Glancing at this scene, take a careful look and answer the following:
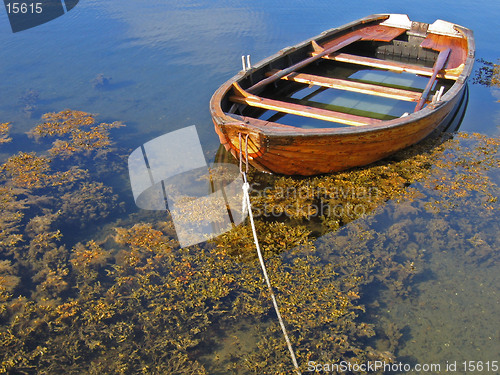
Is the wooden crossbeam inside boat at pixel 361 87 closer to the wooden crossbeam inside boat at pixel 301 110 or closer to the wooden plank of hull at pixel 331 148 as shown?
the wooden plank of hull at pixel 331 148

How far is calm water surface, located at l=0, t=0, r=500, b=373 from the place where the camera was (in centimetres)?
438

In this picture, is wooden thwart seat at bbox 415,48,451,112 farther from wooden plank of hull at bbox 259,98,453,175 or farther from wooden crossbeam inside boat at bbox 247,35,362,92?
wooden crossbeam inside boat at bbox 247,35,362,92

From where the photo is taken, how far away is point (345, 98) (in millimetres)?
8016

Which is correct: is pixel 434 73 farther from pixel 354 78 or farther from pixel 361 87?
pixel 354 78

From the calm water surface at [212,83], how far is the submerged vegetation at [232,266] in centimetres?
11

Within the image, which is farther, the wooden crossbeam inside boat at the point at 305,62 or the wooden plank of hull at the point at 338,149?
the wooden crossbeam inside boat at the point at 305,62

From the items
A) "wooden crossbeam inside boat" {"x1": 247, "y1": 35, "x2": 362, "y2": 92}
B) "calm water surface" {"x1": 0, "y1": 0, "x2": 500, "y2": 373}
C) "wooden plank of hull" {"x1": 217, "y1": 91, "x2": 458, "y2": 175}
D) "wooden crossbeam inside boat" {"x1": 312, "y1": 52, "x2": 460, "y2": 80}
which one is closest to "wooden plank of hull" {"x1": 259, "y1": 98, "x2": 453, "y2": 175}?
"wooden plank of hull" {"x1": 217, "y1": 91, "x2": 458, "y2": 175}

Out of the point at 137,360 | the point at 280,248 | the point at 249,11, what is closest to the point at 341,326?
the point at 280,248

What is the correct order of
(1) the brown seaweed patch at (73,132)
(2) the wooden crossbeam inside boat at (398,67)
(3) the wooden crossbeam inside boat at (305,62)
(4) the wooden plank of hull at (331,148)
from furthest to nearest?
(2) the wooden crossbeam inside boat at (398,67) < (1) the brown seaweed patch at (73,132) < (3) the wooden crossbeam inside boat at (305,62) < (4) the wooden plank of hull at (331,148)

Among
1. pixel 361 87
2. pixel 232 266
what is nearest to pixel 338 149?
pixel 361 87

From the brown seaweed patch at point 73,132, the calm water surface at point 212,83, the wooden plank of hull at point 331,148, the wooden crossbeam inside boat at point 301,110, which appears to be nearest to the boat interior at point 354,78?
the wooden crossbeam inside boat at point 301,110

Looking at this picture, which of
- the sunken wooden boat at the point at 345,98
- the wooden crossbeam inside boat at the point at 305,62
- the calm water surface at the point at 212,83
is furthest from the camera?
the wooden crossbeam inside boat at the point at 305,62

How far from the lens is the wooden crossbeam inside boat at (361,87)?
679cm

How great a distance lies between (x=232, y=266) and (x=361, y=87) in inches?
164
